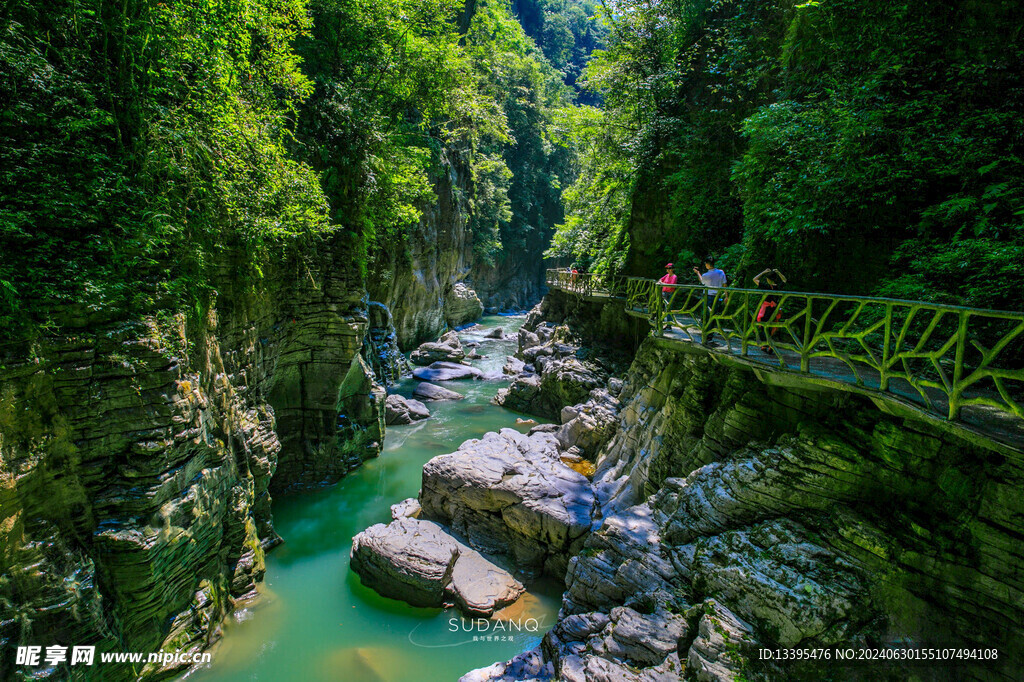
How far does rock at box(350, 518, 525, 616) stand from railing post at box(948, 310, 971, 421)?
7.48m

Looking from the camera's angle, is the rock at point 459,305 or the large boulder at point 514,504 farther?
the rock at point 459,305

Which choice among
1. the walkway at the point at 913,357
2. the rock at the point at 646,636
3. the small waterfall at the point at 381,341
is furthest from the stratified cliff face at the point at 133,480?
the small waterfall at the point at 381,341

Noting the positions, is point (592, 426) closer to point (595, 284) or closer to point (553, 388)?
point (553, 388)

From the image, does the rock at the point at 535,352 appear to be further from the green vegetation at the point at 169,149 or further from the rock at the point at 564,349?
the green vegetation at the point at 169,149

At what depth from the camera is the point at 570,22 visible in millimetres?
57531

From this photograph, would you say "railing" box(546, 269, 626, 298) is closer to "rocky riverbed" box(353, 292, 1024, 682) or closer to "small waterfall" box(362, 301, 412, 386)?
"rocky riverbed" box(353, 292, 1024, 682)

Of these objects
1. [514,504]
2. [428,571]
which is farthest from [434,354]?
[428,571]

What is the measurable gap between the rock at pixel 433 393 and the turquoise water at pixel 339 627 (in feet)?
26.3

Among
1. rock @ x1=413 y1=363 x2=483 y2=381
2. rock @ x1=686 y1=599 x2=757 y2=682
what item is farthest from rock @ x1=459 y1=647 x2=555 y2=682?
rock @ x1=413 y1=363 x2=483 y2=381

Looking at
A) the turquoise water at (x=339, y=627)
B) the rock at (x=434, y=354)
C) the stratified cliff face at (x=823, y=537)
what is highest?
the stratified cliff face at (x=823, y=537)

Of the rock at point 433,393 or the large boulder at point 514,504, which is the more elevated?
the large boulder at point 514,504

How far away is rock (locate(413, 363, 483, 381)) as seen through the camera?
21.8m

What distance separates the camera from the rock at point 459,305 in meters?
32.6

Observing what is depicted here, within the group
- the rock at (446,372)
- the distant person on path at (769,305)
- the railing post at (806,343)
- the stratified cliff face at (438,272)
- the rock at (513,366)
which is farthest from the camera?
the rock at (513,366)
